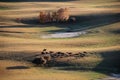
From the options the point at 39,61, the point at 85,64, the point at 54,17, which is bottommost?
the point at 85,64

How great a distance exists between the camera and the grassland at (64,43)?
33.1 meters

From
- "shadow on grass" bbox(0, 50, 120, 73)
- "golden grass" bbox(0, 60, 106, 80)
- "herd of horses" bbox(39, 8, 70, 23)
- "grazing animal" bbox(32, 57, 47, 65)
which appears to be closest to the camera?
"golden grass" bbox(0, 60, 106, 80)

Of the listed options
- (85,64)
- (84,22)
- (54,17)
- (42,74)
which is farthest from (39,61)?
(54,17)

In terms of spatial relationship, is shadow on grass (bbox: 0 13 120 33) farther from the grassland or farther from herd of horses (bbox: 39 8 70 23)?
herd of horses (bbox: 39 8 70 23)

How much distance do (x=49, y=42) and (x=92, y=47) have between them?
531cm

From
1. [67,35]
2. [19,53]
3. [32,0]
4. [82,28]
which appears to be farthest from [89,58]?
[32,0]

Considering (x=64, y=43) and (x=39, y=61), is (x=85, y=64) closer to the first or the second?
(x=39, y=61)

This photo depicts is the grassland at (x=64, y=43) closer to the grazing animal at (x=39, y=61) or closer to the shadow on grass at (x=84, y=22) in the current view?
the shadow on grass at (x=84, y=22)

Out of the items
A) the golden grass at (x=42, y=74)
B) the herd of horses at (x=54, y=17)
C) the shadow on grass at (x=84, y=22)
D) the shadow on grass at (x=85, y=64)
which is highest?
the herd of horses at (x=54, y=17)

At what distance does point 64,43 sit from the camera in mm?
42219

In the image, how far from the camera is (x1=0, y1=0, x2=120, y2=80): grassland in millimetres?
33094

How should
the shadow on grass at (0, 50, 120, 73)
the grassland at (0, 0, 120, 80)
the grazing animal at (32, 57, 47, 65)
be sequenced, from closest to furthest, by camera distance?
the grassland at (0, 0, 120, 80) < the shadow on grass at (0, 50, 120, 73) < the grazing animal at (32, 57, 47, 65)

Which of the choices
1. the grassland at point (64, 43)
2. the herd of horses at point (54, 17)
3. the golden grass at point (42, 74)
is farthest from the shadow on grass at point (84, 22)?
the golden grass at point (42, 74)

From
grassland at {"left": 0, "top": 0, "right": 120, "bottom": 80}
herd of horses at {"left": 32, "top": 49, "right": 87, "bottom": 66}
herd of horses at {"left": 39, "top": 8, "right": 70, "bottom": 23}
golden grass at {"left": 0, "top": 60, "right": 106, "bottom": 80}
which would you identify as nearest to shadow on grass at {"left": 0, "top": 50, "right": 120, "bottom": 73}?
grassland at {"left": 0, "top": 0, "right": 120, "bottom": 80}
